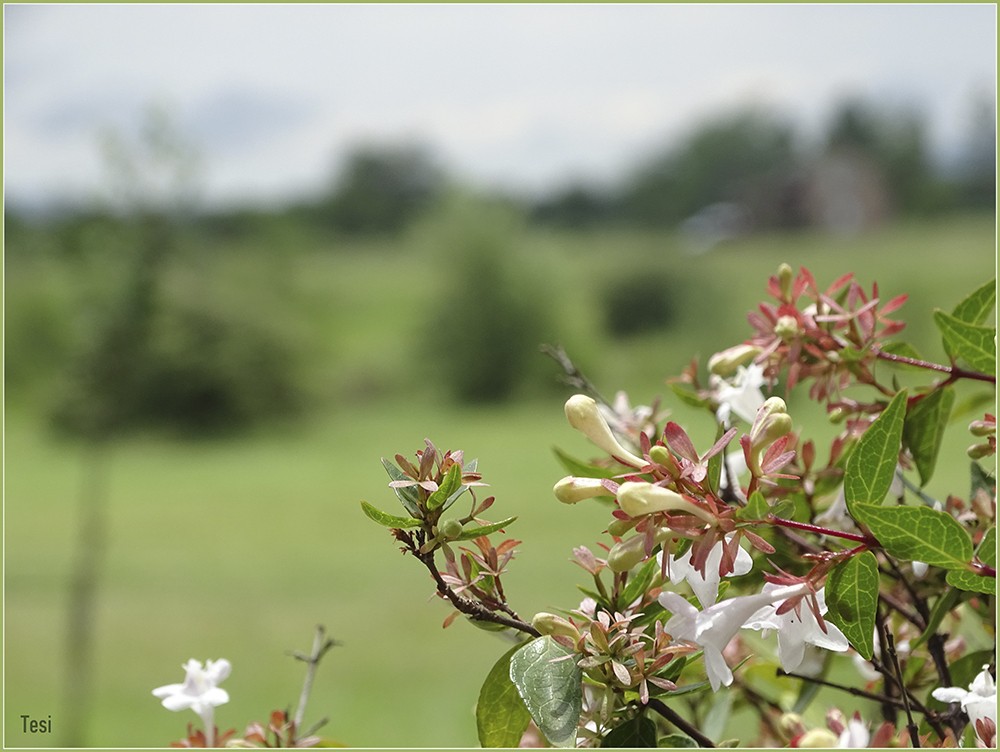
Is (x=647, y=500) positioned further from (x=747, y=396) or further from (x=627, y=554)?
(x=747, y=396)

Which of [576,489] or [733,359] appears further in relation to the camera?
[733,359]

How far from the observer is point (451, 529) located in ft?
0.94

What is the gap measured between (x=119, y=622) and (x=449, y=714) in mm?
1773

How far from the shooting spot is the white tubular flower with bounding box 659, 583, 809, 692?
0.28 metres

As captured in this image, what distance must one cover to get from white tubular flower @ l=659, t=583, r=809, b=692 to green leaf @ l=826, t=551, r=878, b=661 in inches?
0.5

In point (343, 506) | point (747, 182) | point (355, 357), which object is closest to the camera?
point (343, 506)

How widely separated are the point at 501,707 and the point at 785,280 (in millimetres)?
206

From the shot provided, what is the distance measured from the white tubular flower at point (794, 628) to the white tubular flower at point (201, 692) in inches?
8.3

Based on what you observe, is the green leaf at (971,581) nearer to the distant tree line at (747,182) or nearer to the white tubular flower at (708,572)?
the white tubular flower at (708,572)

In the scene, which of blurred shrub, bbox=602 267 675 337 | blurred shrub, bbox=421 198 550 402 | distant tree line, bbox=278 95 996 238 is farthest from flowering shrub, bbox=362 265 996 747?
distant tree line, bbox=278 95 996 238

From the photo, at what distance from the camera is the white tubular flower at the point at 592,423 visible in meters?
0.30

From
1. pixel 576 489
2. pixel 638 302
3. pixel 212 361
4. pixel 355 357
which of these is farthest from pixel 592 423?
pixel 355 357

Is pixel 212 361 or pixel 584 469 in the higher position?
pixel 212 361

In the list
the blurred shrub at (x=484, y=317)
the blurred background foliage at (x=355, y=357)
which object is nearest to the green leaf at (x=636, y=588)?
the blurred background foliage at (x=355, y=357)
